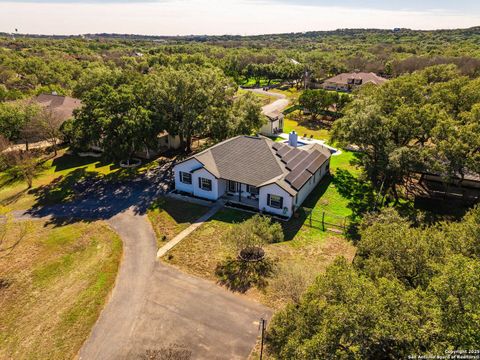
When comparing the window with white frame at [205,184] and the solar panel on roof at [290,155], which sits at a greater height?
the solar panel on roof at [290,155]

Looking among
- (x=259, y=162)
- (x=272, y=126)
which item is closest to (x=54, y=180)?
(x=259, y=162)

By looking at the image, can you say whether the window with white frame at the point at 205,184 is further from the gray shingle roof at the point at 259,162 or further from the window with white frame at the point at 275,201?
the window with white frame at the point at 275,201

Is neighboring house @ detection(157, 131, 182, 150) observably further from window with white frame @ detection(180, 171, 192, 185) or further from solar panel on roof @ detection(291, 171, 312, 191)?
solar panel on roof @ detection(291, 171, 312, 191)

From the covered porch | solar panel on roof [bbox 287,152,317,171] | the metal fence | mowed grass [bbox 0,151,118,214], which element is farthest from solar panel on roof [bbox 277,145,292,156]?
mowed grass [bbox 0,151,118,214]

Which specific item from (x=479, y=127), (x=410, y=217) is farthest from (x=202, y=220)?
(x=479, y=127)

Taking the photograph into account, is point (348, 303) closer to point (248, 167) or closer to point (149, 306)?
point (149, 306)

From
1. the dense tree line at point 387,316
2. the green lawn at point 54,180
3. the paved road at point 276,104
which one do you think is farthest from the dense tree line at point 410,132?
the paved road at point 276,104

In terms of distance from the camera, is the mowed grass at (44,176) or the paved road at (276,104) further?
the paved road at (276,104)
